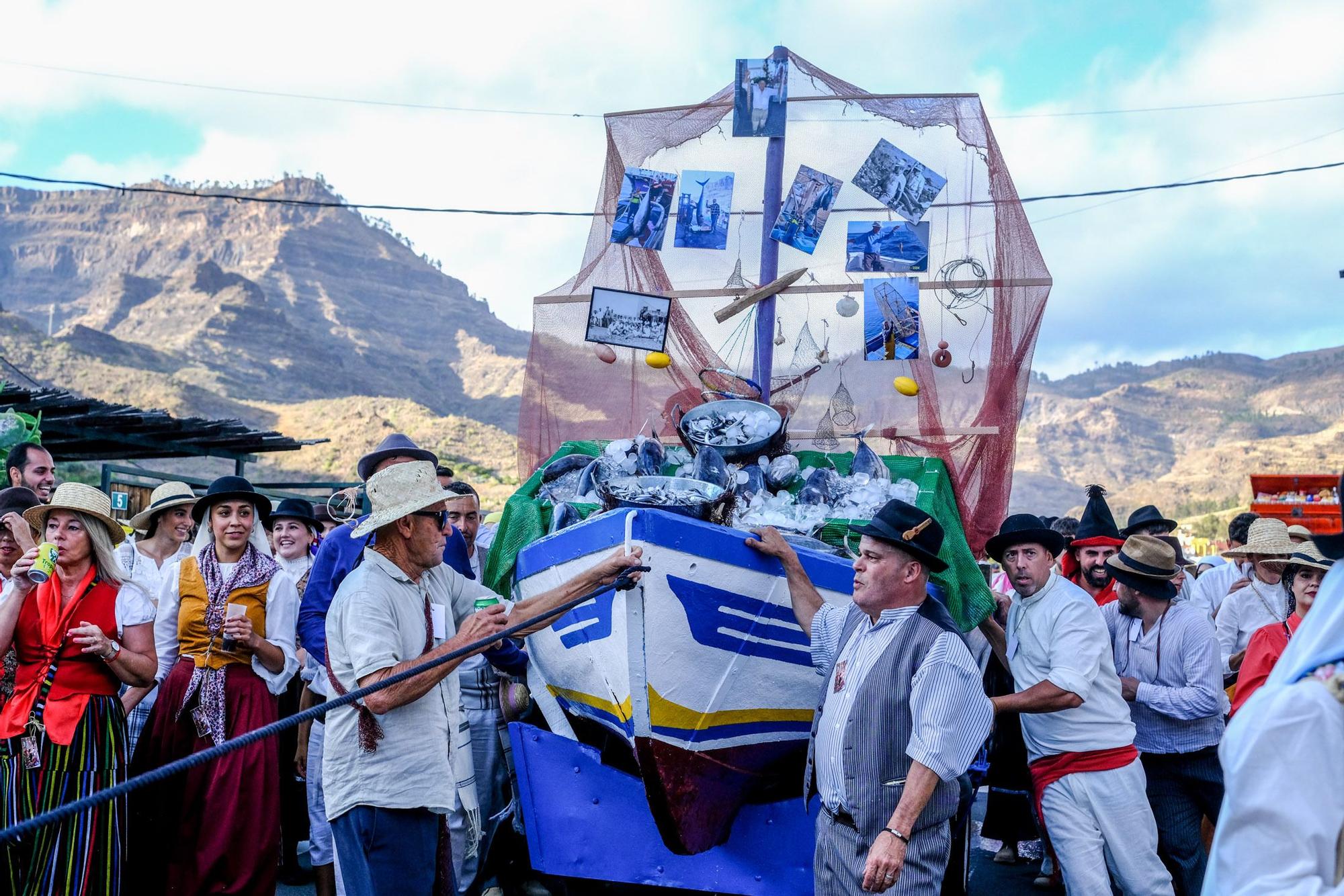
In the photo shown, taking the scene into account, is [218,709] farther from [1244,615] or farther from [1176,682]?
[1244,615]

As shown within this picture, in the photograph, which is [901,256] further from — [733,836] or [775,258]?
[733,836]

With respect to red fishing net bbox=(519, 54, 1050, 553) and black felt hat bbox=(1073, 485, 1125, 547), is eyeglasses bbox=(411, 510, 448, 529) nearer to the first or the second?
red fishing net bbox=(519, 54, 1050, 553)

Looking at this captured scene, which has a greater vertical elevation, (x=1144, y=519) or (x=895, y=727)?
(x=1144, y=519)

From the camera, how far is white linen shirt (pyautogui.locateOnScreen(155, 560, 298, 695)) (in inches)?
201

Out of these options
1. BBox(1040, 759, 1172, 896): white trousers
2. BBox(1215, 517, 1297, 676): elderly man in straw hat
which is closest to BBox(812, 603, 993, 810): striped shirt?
BBox(1040, 759, 1172, 896): white trousers

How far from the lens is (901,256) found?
26.3ft

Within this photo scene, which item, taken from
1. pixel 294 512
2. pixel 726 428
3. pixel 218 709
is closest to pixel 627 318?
pixel 726 428

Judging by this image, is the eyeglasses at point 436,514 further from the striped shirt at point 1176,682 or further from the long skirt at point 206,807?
the striped shirt at point 1176,682

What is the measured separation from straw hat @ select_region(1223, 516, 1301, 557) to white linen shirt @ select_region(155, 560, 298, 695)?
5289 millimetres

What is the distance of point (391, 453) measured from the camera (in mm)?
5301

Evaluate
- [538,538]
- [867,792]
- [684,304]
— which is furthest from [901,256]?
[867,792]

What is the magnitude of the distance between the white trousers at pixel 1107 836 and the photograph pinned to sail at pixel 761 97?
16.3 feet

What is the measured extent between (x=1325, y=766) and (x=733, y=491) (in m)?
4.19

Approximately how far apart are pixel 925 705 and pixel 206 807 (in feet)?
9.91
